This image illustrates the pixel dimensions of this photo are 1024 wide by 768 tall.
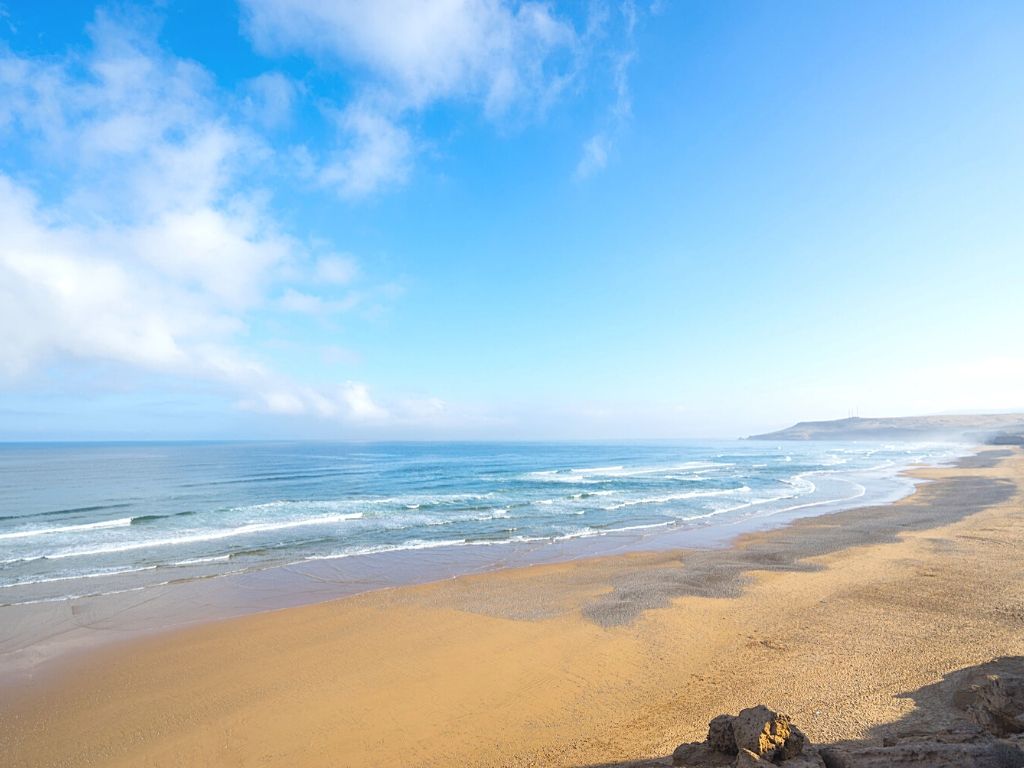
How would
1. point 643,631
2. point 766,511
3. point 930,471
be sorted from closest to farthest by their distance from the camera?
point 643,631 → point 766,511 → point 930,471

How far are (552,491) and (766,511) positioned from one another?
15581 millimetres

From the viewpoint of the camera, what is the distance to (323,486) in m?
42.7

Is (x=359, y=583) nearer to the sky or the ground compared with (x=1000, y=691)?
nearer to the ground

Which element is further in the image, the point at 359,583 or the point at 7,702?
the point at 359,583

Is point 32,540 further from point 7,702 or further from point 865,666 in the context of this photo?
point 865,666

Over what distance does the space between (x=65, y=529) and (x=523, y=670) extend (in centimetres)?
2651

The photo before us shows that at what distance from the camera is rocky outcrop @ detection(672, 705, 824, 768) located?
12.4 feet

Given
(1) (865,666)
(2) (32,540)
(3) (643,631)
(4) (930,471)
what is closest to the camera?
(1) (865,666)

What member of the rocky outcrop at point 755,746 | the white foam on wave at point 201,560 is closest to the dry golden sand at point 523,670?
the rocky outcrop at point 755,746

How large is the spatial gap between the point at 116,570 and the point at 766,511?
2905 cm

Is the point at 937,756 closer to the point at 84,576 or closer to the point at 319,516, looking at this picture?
the point at 84,576

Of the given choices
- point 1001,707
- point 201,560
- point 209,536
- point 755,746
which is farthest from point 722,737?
point 209,536

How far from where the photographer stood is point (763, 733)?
3.86 meters

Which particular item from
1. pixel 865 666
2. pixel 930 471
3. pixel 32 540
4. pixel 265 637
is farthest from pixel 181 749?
pixel 930 471
